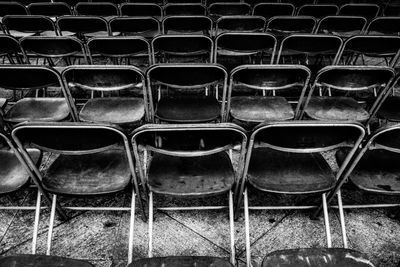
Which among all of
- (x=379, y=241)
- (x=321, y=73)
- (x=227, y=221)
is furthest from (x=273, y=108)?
(x=379, y=241)

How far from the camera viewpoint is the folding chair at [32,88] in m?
2.25

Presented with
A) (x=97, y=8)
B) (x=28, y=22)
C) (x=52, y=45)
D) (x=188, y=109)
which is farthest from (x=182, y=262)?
(x=97, y=8)

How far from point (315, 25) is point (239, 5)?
126 cm

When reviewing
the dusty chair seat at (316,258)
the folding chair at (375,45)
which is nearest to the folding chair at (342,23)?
the folding chair at (375,45)

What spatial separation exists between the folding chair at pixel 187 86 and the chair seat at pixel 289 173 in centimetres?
76

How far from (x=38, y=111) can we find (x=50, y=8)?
8.29 feet

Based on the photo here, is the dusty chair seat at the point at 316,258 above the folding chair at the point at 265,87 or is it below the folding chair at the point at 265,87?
below

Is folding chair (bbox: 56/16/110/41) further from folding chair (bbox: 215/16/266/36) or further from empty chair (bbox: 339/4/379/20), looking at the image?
empty chair (bbox: 339/4/379/20)

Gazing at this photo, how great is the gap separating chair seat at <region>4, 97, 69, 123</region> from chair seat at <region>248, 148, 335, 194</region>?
76.0 inches

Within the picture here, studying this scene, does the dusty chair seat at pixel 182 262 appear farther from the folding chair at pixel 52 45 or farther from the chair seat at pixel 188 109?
the folding chair at pixel 52 45

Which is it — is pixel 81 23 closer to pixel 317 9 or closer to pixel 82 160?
pixel 82 160

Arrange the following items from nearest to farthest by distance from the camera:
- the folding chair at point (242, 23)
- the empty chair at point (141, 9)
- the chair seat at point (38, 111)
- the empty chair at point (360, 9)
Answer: the chair seat at point (38, 111) < the folding chair at point (242, 23) < the empty chair at point (141, 9) < the empty chair at point (360, 9)

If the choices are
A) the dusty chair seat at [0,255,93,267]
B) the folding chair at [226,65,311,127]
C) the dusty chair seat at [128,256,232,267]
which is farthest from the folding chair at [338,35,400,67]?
the dusty chair seat at [0,255,93,267]

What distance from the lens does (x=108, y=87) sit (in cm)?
248
